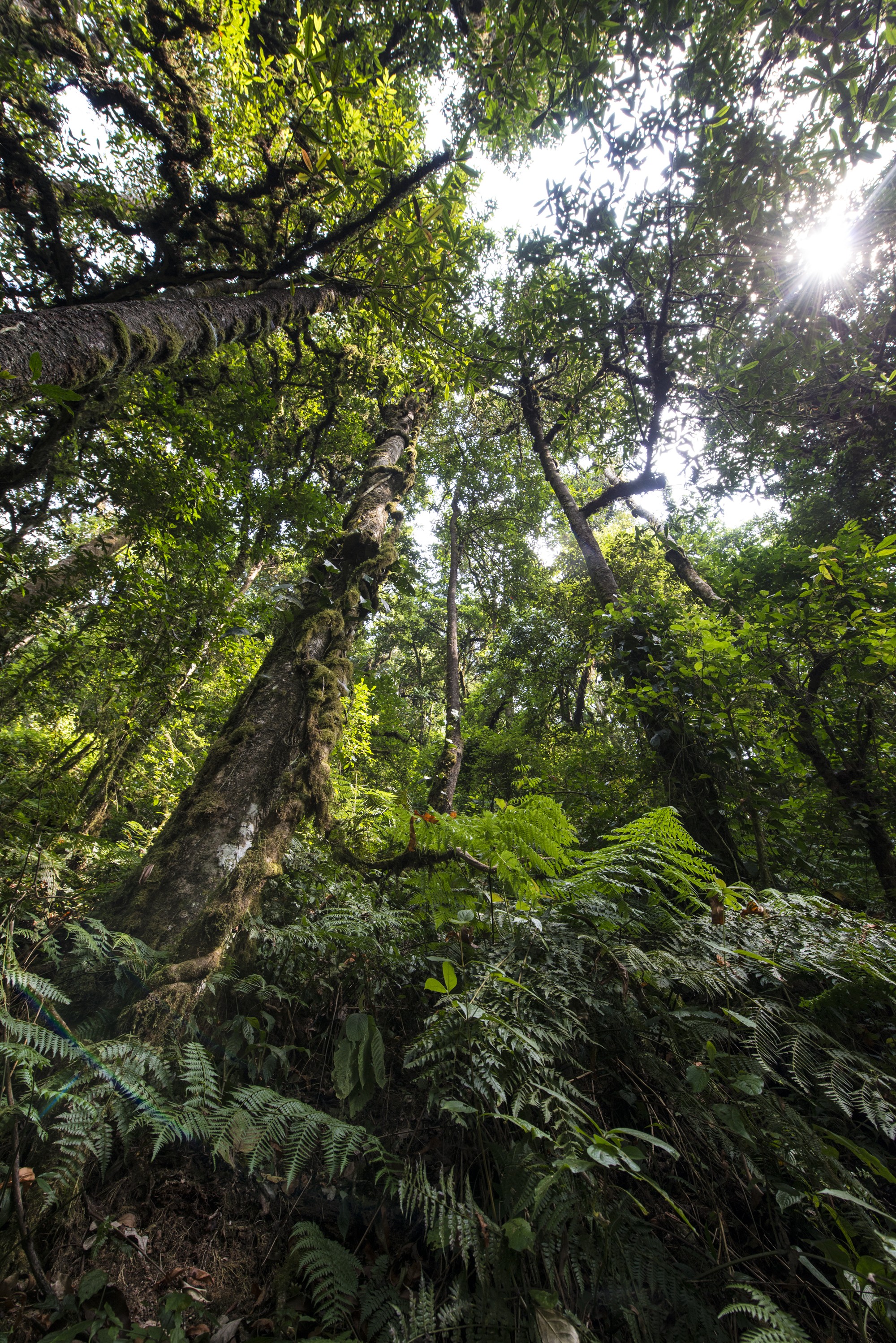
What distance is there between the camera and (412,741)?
1012 centimetres

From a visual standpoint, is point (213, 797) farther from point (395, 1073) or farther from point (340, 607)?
point (340, 607)

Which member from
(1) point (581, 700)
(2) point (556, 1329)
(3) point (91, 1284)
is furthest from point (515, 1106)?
(1) point (581, 700)

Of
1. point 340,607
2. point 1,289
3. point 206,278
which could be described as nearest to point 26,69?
point 1,289

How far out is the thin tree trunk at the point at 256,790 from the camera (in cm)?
240

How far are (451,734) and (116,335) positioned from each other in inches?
255

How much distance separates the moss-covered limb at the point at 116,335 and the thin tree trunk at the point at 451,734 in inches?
194

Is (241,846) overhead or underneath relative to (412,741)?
underneath

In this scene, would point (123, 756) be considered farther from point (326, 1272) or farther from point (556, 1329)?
point (556, 1329)

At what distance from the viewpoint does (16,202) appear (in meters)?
6.10

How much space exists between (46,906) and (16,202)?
28.6 feet

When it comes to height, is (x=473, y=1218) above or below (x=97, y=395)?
below

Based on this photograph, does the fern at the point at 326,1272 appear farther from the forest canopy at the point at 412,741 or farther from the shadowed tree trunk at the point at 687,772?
the shadowed tree trunk at the point at 687,772

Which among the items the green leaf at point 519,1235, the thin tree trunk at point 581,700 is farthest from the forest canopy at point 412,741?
the thin tree trunk at point 581,700

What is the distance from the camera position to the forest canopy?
1315 millimetres
